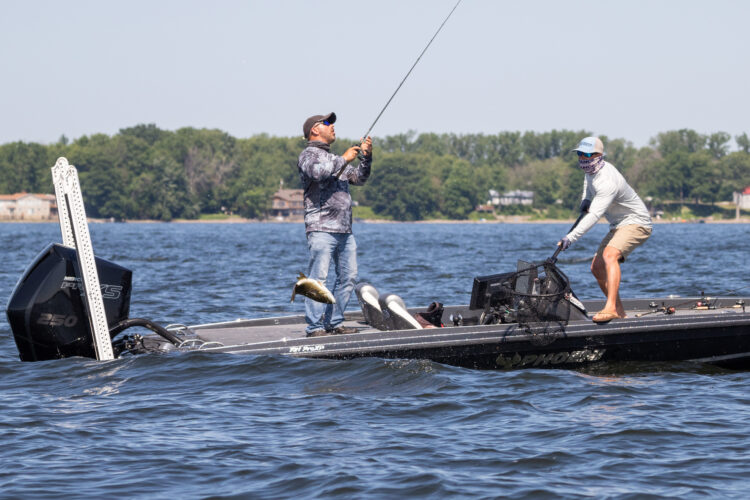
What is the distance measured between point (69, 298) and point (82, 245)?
476 mm

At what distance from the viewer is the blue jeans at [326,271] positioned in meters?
9.34

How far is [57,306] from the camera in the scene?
9.10 meters

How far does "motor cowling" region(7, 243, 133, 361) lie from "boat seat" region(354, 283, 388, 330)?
226cm

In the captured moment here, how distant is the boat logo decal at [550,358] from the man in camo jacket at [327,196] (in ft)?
5.20

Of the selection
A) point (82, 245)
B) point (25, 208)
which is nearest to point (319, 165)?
point (82, 245)

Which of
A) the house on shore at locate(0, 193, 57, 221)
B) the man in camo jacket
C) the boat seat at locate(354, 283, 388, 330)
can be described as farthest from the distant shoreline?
the man in camo jacket

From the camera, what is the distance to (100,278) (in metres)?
9.32

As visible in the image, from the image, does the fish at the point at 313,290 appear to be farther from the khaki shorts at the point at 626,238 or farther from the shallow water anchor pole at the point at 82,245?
the khaki shorts at the point at 626,238

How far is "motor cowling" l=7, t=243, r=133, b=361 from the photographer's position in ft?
29.9

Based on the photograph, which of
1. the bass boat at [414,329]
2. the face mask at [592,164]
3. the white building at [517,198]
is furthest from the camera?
the white building at [517,198]

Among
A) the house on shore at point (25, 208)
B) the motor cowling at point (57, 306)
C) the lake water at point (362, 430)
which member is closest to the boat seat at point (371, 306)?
the lake water at point (362, 430)

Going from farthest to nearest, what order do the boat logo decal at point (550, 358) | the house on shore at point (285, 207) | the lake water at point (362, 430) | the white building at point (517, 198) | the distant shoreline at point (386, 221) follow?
1. the white building at point (517, 198)
2. the house on shore at point (285, 207)
3. the distant shoreline at point (386, 221)
4. the boat logo decal at point (550, 358)
5. the lake water at point (362, 430)

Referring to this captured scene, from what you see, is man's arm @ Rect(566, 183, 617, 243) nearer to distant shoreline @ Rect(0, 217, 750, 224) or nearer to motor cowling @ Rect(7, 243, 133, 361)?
motor cowling @ Rect(7, 243, 133, 361)

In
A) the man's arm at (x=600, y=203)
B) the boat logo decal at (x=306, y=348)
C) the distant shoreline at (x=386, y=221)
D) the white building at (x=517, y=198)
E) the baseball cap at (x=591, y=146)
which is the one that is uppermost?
the white building at (x=517, y=198)
